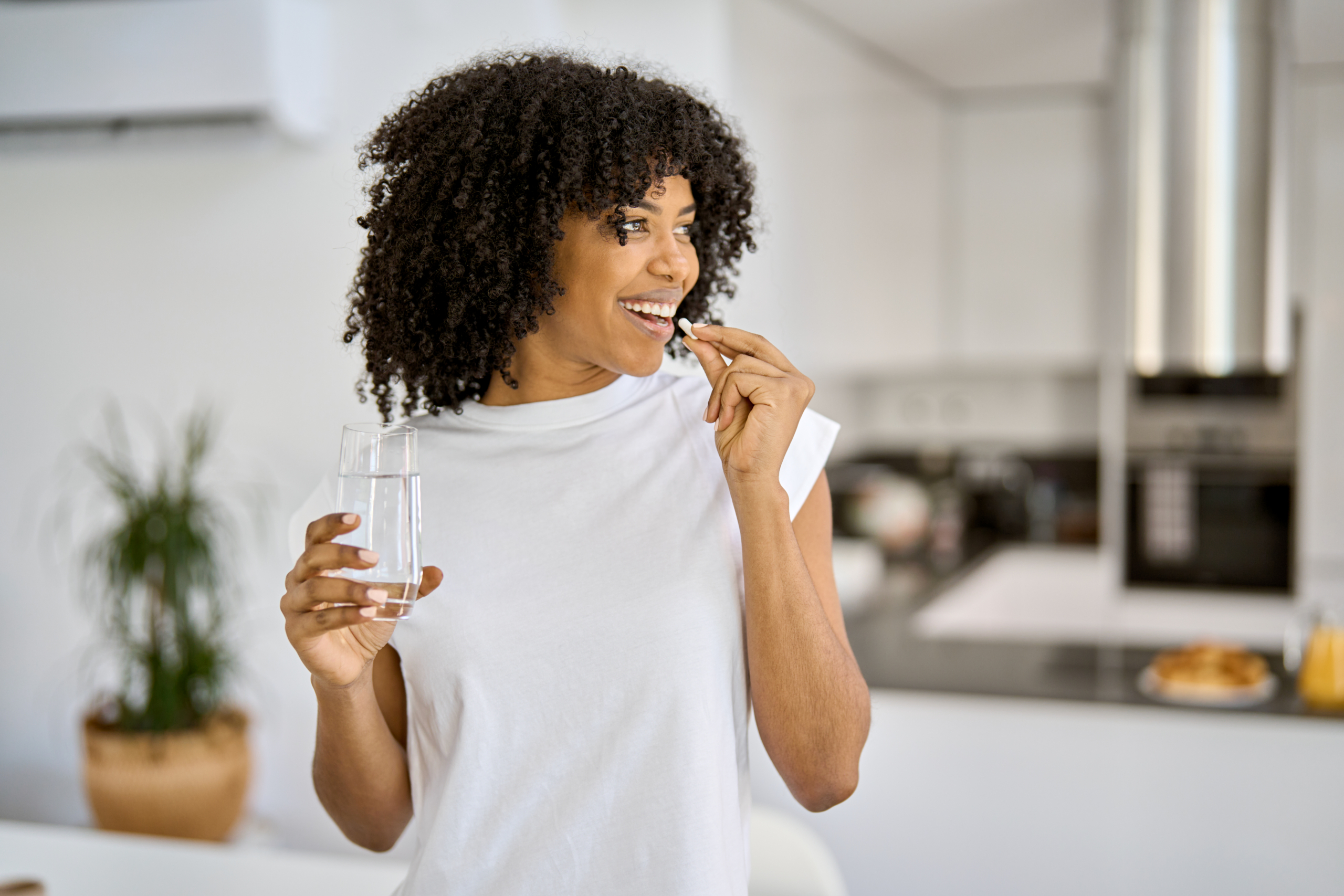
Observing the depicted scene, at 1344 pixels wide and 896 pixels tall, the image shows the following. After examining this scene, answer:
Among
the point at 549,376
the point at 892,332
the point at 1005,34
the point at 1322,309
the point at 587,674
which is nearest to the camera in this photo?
the point at 587,674

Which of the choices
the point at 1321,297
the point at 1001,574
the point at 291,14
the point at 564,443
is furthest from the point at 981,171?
the point at 564,443

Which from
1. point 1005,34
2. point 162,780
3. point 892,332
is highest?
point 1005,34

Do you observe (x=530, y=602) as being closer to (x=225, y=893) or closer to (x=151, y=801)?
(x=225, y=893)

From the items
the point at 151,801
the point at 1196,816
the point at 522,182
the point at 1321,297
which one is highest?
the point at 1321,297

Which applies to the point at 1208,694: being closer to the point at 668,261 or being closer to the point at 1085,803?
the point at 1085,803

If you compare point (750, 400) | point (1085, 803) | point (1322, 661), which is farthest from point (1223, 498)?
point (750, 400)

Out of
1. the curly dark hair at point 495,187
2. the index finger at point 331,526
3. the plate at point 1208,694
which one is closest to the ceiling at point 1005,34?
the plate at point 1208,694

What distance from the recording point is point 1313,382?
4172 mm

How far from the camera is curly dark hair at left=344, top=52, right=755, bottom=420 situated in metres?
1.00

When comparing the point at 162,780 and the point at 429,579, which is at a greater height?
the point at 429,579

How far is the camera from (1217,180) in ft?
8.88

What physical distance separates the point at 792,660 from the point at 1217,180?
225 cm

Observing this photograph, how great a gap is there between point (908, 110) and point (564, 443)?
11.5 ft

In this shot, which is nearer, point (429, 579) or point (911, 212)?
point (429, 579)
